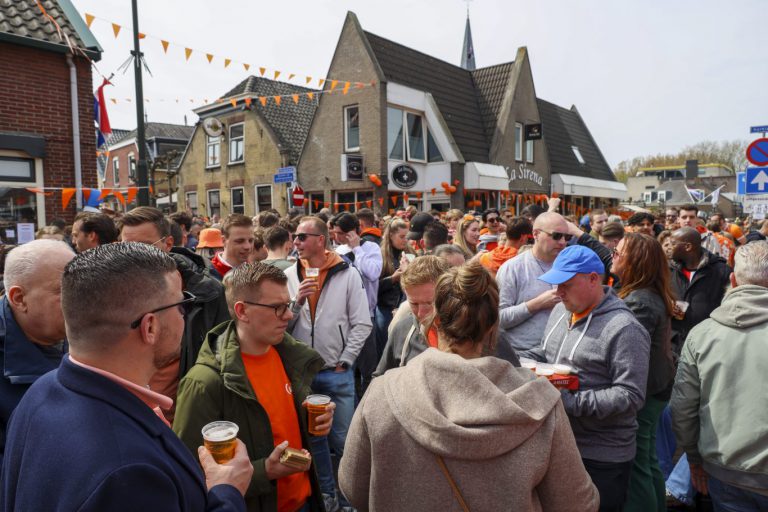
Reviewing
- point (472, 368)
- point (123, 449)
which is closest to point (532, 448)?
point (472, 368)

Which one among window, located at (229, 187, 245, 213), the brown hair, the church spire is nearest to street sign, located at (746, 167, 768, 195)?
the brown hair

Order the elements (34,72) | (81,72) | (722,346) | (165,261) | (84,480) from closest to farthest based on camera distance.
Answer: (84,480) → (165,261) → (722,346) → (34,72) → (81,72)

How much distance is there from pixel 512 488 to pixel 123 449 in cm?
114

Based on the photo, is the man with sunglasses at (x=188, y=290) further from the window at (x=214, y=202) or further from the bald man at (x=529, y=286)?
the window at (x=214, y=202)

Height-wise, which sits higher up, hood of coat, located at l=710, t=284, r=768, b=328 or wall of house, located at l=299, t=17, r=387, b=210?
wall of house, located at l=299, t=17, r=387, b=210

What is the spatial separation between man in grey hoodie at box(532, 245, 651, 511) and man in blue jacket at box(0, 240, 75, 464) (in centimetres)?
248

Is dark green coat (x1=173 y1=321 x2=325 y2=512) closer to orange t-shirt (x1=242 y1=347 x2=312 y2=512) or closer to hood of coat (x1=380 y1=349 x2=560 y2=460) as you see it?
orange t-shirt (x1=242 y1=347 x2=312 y2=512)

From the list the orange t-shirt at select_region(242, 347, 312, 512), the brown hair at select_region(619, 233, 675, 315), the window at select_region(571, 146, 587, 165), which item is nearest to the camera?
the orange t-shirt at select_region(242, 347, 312, 512)

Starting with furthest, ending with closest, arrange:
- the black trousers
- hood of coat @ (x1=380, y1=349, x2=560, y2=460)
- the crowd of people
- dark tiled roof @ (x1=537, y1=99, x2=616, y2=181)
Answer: dark tiled roof @ (x1=537, y1=99, x2=616, y2=181), the black trousers, hood of coat @ (x1=380, y1=349, x2=560, y2=460), the crowd of people

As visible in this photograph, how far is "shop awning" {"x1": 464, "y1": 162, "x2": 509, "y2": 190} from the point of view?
660 inches

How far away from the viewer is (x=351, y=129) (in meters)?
17.1

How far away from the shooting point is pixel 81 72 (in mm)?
9586

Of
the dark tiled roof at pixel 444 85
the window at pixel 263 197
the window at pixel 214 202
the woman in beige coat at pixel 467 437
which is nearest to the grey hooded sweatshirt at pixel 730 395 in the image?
the woman in beige coat at pixel 467 437

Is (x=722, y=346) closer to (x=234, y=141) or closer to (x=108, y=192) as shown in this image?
(x=108, y=192)
